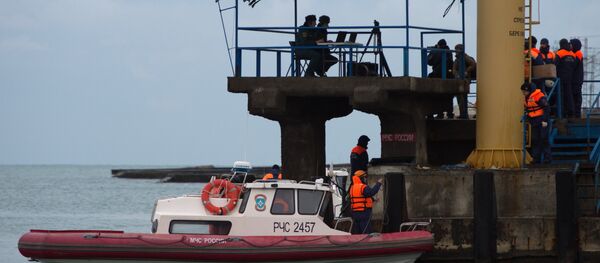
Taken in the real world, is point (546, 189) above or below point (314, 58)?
below

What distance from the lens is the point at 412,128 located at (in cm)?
2359

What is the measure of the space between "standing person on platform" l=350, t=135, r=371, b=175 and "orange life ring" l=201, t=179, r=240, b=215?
9.09 feet

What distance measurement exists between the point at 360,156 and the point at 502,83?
8.80 feet

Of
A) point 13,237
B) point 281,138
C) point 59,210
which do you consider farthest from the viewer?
point 59,210

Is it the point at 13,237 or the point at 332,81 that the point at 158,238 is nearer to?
the point at 332,81

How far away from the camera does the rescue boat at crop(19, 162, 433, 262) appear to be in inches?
770

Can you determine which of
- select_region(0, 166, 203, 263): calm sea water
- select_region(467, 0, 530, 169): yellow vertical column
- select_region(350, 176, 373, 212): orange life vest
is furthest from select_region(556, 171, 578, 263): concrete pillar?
select_region(0, 166, 203, 263): calm sea water

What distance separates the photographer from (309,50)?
935 inches

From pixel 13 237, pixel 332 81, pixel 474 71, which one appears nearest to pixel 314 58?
pixel 332 81

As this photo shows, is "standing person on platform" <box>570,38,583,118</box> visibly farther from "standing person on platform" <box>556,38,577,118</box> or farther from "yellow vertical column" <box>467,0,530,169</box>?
"yellow vertical column" <box>467,0,530,169</box>

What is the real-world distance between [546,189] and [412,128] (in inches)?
134

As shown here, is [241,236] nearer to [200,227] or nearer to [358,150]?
[200,227]

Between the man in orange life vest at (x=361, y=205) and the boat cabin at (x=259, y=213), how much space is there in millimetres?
404

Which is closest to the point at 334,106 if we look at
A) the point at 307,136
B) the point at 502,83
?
the point at 307,136
